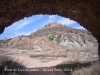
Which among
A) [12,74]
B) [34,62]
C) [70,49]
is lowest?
[12,74]

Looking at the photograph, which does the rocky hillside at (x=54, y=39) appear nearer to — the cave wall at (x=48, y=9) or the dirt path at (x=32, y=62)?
the dirt path at (x=32, y=62)

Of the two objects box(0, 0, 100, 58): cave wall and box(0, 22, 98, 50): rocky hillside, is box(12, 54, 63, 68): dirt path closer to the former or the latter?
box(0, 22, 98, 50): rocky hillside

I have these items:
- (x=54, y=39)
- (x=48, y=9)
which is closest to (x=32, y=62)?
(x=54, y=39)

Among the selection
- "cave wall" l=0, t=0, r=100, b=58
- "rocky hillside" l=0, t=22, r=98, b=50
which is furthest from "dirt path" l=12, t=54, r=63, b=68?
"cave wall" l=0, t=0, r=100, b=58

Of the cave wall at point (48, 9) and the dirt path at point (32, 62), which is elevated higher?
the cave wall at point (48, 9)

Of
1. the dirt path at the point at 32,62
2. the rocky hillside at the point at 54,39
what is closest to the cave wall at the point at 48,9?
the dirt path at the point at 32,62

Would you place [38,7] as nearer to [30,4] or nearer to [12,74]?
[30,4]

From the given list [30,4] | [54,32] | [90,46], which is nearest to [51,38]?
[54,32]
